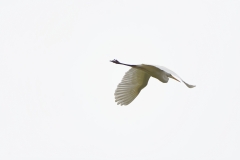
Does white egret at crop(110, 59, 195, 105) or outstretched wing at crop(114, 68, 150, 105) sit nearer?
white egret at crop(110, 59, 195, 105)

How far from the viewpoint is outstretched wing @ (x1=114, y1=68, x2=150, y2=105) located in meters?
10.6

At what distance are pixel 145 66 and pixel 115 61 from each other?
0.75m

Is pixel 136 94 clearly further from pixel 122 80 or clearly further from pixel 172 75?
pixel 172 75

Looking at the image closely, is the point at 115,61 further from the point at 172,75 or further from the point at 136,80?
Result: the point at 172,75

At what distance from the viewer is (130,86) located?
10734mm

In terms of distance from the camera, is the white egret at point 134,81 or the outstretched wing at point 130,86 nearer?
the white egret at point 134,81

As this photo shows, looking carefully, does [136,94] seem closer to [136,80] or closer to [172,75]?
[136,80]

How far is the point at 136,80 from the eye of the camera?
1083 centimetres

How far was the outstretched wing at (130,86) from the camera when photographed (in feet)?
34.8

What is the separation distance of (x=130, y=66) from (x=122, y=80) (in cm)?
52

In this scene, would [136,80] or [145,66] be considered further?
[136,80]

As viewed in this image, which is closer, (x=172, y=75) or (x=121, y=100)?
(x=172, y=75)

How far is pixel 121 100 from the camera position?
10617 mm

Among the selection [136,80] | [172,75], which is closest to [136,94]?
[136,80]
